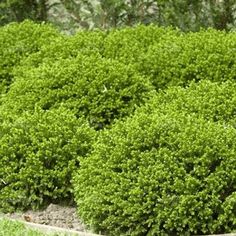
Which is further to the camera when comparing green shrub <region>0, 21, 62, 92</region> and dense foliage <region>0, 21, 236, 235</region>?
green shrub <region>0, 21, 62, 92</region>

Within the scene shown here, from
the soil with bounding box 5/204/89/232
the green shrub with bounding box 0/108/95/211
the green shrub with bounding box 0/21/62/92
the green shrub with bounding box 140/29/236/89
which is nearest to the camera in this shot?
the soil with bounding box 5/204/89/232

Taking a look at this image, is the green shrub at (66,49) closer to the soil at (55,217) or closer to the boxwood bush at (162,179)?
the soil at (55,217)

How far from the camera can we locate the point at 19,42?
34.0ft

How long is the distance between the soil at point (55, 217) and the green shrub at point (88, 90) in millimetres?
1163

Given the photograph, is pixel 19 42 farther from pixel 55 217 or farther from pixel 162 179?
pixel 162 179

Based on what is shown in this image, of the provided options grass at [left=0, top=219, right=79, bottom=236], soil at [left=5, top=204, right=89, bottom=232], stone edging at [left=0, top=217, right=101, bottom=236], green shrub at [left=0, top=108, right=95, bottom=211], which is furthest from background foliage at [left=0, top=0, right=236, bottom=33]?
grass at [left=0, top=219, right=79, bottom=236]

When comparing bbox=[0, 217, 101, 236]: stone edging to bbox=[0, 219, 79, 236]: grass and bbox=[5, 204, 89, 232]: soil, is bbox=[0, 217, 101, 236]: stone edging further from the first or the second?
bbox=[5, 204, 89, 232]: soil

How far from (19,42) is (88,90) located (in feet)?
6.55

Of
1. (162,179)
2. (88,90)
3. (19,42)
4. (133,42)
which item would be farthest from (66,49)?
(162,179)

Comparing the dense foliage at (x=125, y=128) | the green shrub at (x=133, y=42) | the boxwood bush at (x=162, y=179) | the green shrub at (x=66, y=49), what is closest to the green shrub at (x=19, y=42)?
the dense foliage at (x=125, y=128)

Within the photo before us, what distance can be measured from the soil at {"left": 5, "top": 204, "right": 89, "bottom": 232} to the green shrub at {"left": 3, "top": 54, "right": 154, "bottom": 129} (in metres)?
1.16

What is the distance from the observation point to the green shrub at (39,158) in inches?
301

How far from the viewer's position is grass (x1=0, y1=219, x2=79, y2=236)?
6.70 m

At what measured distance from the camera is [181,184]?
6.64 m
